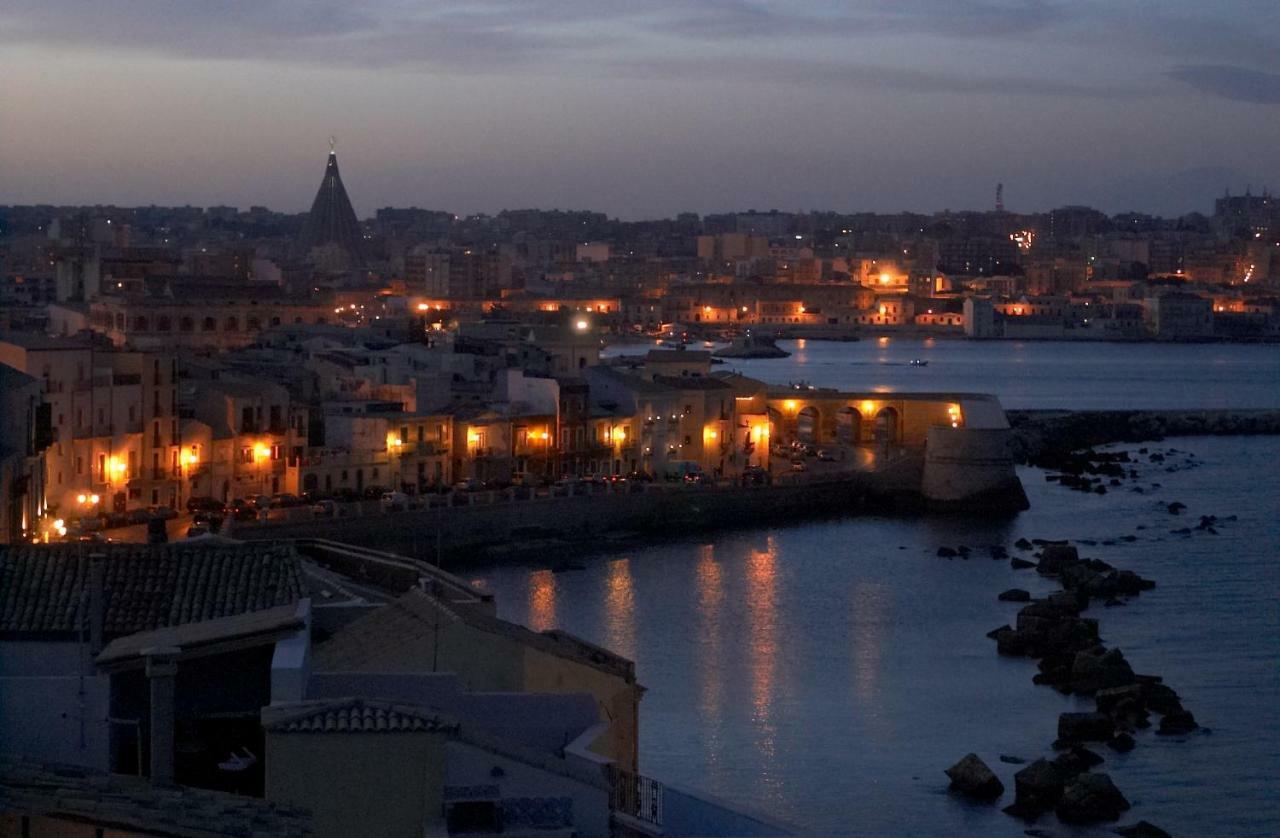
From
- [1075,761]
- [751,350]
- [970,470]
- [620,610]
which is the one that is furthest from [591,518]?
[751,350]

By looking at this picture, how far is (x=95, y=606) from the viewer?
8.87 feet

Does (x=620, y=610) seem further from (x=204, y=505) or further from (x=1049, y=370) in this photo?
(x=1049, y=370)

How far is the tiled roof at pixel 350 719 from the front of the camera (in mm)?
2346

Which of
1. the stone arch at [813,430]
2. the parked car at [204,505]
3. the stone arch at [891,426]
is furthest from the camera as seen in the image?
the stone arch at [813,430]

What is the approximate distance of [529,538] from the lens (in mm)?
10789

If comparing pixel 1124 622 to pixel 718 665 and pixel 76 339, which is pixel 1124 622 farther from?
pixel 76 339

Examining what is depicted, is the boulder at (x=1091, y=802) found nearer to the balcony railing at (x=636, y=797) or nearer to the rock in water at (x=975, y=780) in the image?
the rock in water at (x=975, y=780)

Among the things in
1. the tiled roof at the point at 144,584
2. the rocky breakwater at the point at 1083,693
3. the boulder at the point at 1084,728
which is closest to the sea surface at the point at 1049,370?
the rocky breakwater at the point at 1083,693

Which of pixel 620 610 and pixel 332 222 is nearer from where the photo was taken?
pixel 620 610

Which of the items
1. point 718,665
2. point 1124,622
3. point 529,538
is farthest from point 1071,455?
point 718,665

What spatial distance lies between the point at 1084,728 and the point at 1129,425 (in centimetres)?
1549

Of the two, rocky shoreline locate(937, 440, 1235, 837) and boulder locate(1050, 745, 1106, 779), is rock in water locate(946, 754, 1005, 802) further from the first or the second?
boulder locate(1050, 745, 1106, 779)

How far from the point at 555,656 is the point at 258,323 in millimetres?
16758

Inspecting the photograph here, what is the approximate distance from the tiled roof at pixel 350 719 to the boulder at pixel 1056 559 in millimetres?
7920
